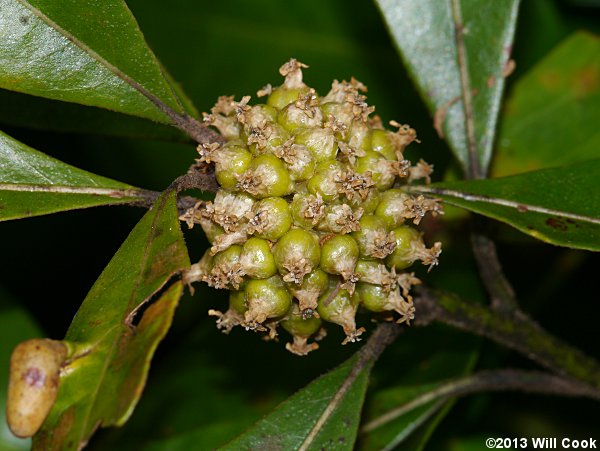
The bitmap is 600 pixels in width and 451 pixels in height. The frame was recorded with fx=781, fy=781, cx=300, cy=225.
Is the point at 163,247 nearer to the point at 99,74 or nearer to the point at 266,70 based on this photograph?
the point at 99,74

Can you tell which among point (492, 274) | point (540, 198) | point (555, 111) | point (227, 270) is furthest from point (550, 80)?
point (227, 270)

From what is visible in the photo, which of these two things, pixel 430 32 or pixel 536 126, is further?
pixel 536 126

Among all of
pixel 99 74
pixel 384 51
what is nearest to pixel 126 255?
pixel 99 74

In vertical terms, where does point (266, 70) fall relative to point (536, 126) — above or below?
above

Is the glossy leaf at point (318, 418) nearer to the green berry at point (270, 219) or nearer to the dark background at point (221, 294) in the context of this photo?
the green berry at point (270, 219)

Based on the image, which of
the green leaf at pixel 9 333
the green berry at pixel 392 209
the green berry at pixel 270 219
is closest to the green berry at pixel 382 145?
the green berry at pixel 392 209

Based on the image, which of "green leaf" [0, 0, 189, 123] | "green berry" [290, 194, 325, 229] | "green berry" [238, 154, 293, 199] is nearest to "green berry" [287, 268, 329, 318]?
"green berry" [290, 194, 325, 229]

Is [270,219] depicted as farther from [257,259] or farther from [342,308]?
[342,308]
